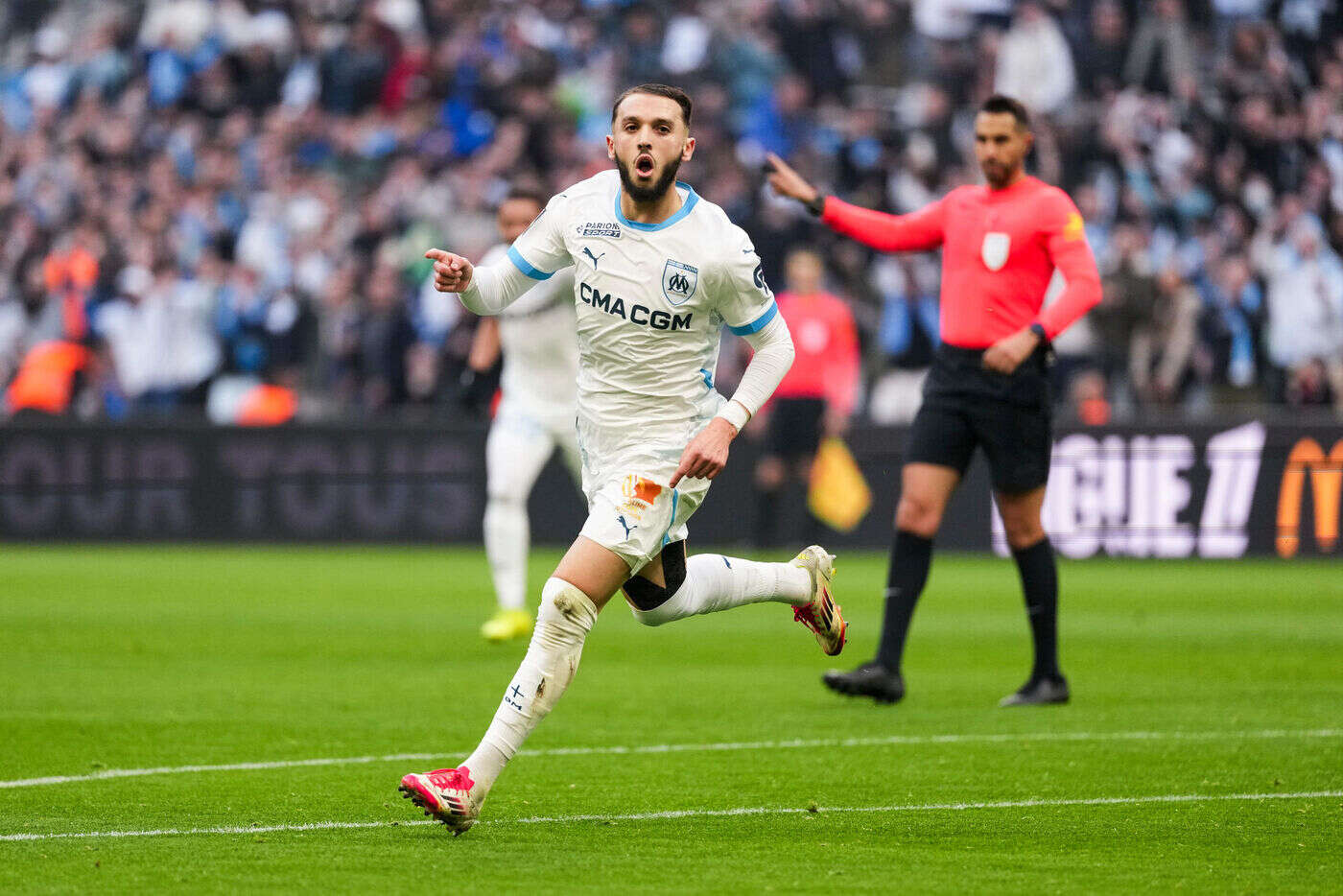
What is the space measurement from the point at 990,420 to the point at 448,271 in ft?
12.0

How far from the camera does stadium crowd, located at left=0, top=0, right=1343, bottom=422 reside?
20500 mm

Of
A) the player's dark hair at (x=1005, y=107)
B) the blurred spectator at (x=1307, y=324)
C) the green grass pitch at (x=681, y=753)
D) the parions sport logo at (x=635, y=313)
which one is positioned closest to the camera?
the green grass pitch at (x=681, y=753)

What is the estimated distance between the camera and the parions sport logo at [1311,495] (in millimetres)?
18828

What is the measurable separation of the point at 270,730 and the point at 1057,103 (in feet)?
52.8

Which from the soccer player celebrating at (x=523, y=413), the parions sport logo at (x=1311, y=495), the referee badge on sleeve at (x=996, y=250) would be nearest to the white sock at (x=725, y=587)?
the referee badge on sleeve at (x=996, y=250)

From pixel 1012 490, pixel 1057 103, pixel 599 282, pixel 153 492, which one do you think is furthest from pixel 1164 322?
pixel 599 282

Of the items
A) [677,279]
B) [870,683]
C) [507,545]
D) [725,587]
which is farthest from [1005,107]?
[507,545]

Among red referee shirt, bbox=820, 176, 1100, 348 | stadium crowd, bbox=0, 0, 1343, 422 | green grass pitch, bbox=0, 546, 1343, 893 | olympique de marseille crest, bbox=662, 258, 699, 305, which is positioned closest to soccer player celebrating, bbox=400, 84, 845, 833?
olympique de marseille crest, bbox=662, 258, 699, 305

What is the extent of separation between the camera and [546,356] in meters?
11.8

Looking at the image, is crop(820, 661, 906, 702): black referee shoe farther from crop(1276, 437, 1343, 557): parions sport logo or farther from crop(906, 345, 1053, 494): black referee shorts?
crop(1276, 437, 1343, 557): parions sport logo

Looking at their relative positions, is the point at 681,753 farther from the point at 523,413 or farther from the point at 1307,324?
the point at 1307,324

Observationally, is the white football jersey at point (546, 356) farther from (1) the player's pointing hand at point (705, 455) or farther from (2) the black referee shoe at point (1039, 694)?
(1) the player's pointing hand at point (705, 455)

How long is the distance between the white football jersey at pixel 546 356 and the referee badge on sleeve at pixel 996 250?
328 cm

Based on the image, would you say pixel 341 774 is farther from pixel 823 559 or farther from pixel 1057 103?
pixel 1057 103
